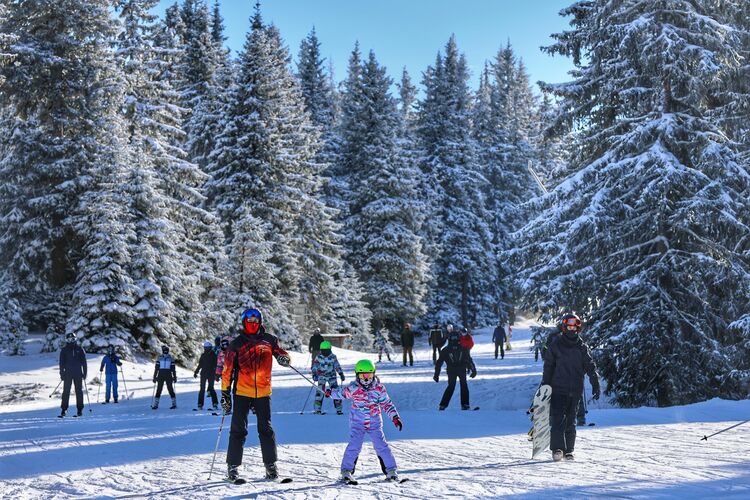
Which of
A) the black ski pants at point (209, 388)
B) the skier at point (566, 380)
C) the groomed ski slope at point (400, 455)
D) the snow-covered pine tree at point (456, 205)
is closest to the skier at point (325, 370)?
the groomed ski slope at point (400, 455)

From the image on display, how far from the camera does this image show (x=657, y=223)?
16.5m

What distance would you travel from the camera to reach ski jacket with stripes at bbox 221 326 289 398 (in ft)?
26.0

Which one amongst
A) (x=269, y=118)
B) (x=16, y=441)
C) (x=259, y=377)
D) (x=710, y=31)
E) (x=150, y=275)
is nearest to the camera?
(x=259, y=377)

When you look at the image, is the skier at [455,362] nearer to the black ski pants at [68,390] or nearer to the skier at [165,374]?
the skier at [165,374]

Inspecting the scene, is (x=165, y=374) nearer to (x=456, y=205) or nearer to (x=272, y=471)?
(x=272, y=471)

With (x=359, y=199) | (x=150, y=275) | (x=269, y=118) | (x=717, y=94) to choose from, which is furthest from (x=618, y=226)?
(x=359, y=199)

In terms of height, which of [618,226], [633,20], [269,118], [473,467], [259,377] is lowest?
[473,467]

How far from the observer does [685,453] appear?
9648 millimetres

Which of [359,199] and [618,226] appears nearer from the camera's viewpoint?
[618,226]

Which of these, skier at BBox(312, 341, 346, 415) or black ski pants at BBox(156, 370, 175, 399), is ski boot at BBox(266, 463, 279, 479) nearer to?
skier at BBox(312, 341, 346, 415)

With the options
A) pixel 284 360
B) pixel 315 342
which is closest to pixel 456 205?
pixel 315 342

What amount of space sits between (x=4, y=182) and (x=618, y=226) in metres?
23.6

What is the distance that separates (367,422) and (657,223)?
11.1 meters

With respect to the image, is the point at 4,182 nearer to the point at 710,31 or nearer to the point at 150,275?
the point at 150,275
